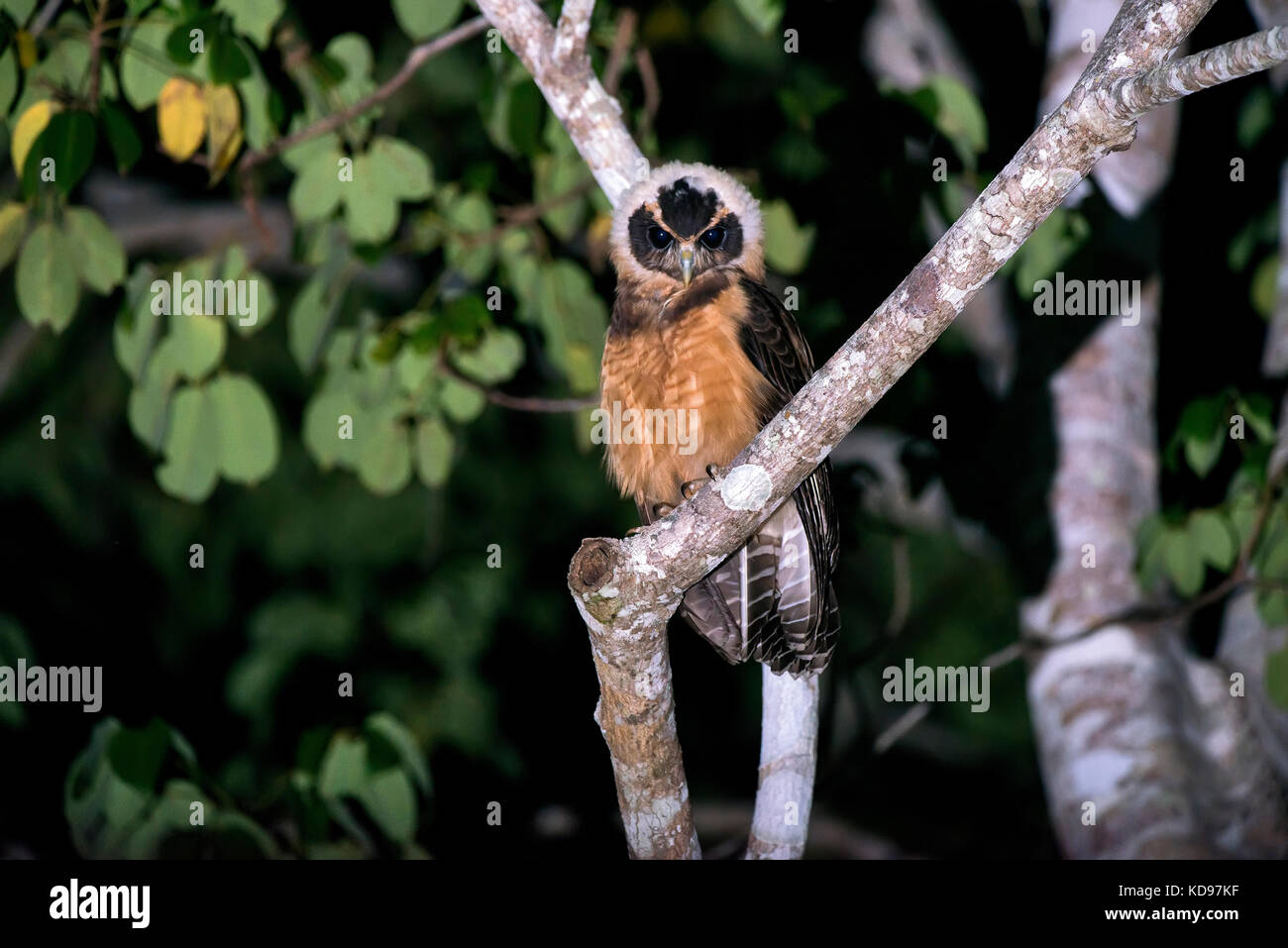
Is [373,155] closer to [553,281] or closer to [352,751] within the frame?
[553,281]

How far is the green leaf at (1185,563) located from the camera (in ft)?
11.1

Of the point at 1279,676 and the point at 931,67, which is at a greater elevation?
the point at 931,67

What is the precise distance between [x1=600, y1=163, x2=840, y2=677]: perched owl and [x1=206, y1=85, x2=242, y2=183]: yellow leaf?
40.5 inches

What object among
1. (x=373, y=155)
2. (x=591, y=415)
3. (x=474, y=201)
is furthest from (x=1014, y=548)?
(x=373, y=155)

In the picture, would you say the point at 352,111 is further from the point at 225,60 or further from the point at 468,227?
the point at 468,227

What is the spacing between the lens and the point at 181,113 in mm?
3029

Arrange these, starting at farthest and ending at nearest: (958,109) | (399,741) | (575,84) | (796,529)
→ 1. (958,109)
2. (399,741)
3. (796,529)
4. (575,84)

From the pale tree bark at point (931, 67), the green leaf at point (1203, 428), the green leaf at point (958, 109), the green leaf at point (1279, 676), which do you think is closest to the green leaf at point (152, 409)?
the green leaf at point (958, 109)

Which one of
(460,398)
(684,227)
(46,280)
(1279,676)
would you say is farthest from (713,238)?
(1279,676)

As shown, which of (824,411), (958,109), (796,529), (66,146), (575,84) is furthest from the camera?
(958,109)

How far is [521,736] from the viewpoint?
5535mm

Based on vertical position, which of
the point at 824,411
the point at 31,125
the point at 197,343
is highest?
the point at 31,125

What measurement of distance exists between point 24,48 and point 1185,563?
3406 mm

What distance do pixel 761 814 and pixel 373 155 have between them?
204cm
